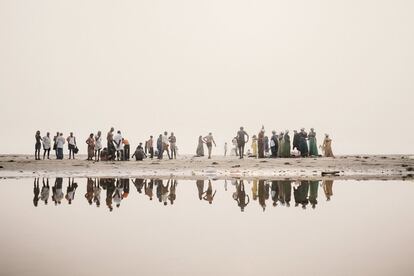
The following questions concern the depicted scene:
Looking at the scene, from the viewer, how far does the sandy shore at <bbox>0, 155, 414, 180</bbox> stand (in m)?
30.8

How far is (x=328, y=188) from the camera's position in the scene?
75.5 feet

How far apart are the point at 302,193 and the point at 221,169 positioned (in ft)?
46.9

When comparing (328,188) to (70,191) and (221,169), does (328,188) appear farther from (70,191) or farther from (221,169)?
(221,169)

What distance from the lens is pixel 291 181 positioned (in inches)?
1033

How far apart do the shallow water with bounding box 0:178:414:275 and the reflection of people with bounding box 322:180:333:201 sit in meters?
0.17

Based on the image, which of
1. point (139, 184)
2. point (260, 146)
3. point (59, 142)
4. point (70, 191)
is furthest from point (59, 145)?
point (70, 191)

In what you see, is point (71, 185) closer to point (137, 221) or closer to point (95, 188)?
point (95, 188)

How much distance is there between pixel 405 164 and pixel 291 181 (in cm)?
1290

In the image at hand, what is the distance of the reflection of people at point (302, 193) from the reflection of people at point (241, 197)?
1509 millimetres

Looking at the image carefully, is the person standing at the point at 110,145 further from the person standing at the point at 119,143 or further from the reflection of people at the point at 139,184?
the reflection of people at the point at 139,184

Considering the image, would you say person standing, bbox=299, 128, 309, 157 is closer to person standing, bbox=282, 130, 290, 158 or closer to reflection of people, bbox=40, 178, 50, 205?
person standing, bbox=282, 130, 290, 158

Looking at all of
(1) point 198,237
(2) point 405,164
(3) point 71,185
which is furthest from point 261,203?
(2) point 405,164

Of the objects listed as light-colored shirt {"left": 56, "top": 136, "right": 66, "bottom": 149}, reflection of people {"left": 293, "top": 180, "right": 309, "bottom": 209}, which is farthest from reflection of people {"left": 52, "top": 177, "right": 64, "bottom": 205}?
light-colored shirt {"left": 56, "top": 136, "right": 66, "bottom": 149}

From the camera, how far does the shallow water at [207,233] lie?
9.50 metres
